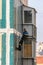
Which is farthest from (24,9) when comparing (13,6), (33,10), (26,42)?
(13,6)

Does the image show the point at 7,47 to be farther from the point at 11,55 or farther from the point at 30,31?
the point at 30,31

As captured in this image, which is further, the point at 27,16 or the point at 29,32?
the point at 27,16

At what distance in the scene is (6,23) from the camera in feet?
37.2

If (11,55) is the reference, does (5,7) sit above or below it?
above

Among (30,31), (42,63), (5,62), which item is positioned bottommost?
(42,63)

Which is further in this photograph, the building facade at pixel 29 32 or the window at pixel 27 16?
the window at pixel 27 16

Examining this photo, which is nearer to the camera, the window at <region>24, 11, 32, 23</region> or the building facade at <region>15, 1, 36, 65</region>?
the building facade at <region>15, 1, 36, 65</region>

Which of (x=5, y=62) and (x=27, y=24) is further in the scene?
(x=27, y=24)

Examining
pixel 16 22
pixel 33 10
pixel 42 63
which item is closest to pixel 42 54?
pixel 42 63

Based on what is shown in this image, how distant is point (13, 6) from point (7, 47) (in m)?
1.50

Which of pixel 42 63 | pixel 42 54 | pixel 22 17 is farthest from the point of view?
pixel 42 54

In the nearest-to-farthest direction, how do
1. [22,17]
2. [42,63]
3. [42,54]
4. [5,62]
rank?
[5,62], [22,17], [42,63], [42,54]

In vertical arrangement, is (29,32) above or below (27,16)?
below

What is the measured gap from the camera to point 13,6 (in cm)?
1148
